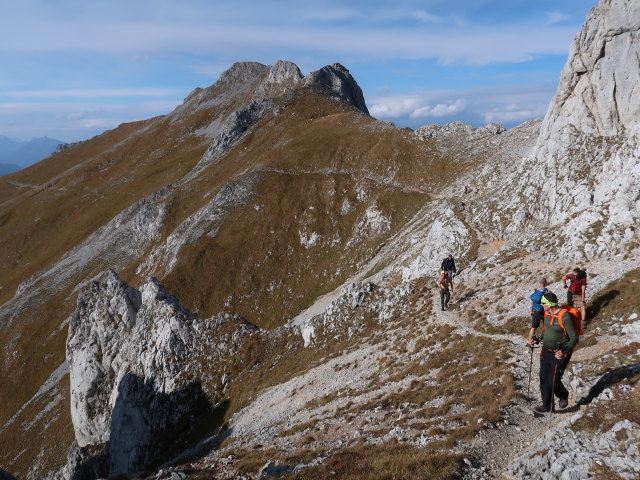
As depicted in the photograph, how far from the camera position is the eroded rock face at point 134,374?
38938mm

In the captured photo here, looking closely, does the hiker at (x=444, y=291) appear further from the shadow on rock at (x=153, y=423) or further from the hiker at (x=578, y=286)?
the shadow on rock at (x=153, y=423)

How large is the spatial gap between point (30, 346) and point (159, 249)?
35.8 meters

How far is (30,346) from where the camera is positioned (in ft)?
277

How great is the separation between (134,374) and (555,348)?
46013mm

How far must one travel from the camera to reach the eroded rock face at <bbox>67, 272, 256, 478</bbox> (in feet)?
128

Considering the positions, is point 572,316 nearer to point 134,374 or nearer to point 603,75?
point 603,75

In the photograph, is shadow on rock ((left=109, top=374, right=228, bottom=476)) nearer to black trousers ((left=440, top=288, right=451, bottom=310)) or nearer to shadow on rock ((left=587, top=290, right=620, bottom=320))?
black trousers ((left=440, top=288, right=451, bottom=310))

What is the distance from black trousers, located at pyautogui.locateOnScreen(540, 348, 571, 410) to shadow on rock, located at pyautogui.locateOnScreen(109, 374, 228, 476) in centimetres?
2854

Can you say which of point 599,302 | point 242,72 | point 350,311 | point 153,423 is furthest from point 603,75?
point 242,72

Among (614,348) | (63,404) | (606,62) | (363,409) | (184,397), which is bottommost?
(63,404)

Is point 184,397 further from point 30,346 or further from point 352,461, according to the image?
point 30,346

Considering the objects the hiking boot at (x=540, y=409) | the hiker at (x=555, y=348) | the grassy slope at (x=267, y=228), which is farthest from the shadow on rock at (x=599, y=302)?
the grassy slope at (x=267, y=228)

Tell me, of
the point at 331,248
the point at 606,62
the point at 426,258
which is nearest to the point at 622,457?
the point at 426,258

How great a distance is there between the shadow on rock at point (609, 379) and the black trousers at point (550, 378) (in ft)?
2.32
